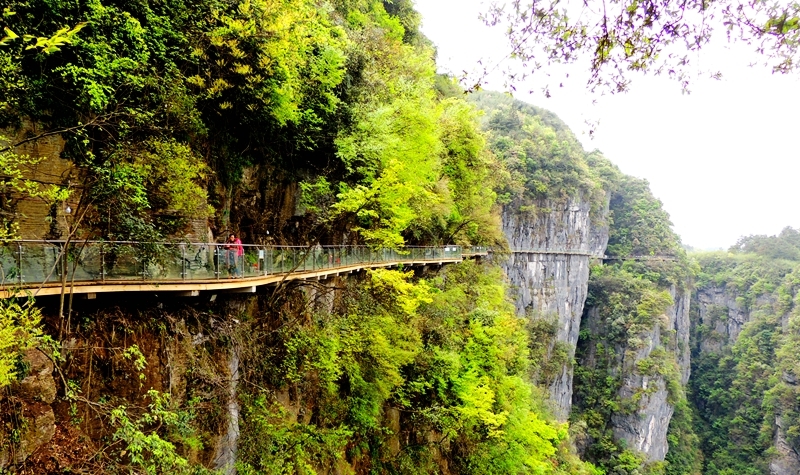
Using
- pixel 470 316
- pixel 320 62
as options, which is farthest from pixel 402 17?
pixel 470 316

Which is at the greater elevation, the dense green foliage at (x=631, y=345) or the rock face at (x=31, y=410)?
the rock face at (x=31, y=410)

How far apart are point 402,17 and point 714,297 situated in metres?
66.3

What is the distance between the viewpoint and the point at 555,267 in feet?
138

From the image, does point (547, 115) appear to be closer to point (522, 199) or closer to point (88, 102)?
point (522, 199)

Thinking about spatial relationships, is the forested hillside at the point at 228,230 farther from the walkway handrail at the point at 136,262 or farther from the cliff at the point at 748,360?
the cliff at the point at 748,360

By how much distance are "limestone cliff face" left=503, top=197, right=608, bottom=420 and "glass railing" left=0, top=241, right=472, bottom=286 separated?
29520 millimetres

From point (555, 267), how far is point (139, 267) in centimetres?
4194

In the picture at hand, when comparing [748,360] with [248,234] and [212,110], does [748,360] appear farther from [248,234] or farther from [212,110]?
[212,110]

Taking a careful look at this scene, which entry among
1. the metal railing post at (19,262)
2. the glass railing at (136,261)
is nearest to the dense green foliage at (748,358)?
the glass railing at (136,261)

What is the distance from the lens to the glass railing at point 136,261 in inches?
178

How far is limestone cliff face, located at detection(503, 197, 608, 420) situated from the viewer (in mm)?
37438

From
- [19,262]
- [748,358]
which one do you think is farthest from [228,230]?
[748,358]

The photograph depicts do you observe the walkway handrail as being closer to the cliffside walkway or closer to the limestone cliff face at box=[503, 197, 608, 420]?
the cliffside walkway

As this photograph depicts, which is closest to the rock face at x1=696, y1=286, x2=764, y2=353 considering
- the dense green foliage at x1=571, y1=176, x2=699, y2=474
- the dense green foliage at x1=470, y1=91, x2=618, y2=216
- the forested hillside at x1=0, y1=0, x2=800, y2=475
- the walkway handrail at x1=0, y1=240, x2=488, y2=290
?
the dense green foliage at x1=571, y1=176, x2=699, y2=474
